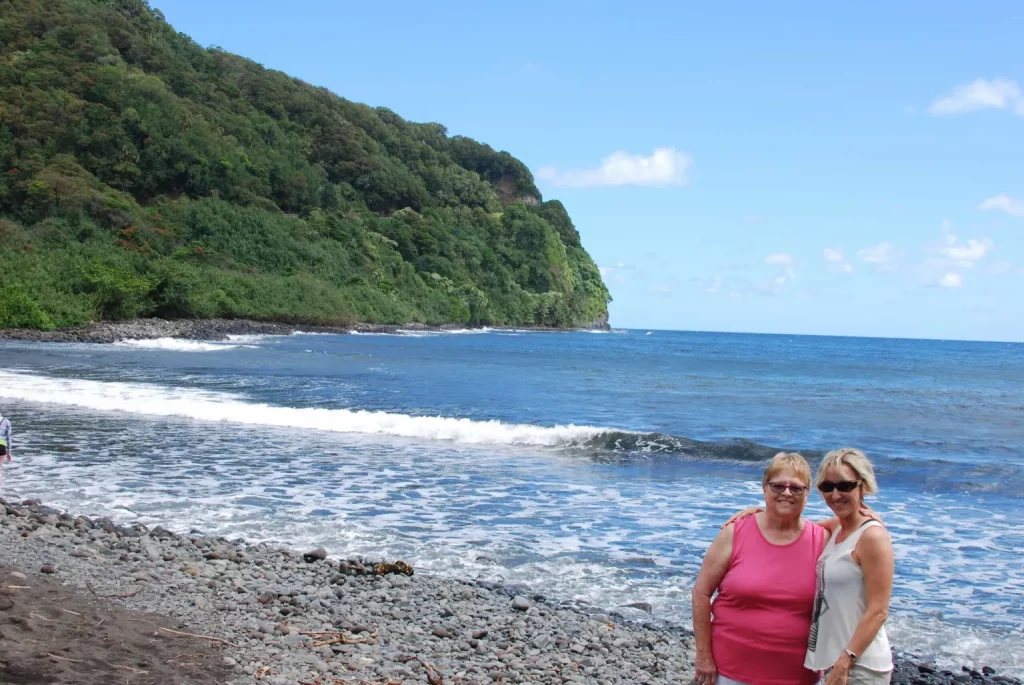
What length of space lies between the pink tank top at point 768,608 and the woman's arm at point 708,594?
33 millimetres

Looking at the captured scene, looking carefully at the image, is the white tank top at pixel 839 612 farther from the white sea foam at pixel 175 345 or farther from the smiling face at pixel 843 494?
the white sea foam at pixel 175 345

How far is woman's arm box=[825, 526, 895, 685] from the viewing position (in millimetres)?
Result: 3117

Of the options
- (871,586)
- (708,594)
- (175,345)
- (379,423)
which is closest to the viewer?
(871,586)

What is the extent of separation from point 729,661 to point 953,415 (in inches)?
1056

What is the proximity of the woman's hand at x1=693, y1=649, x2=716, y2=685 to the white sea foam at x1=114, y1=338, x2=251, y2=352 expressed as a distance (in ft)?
133

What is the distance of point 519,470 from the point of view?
554 inches

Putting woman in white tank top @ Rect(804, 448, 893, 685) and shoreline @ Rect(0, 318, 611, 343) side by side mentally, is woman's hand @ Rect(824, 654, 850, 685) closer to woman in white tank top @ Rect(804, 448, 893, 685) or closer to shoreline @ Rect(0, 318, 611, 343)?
woman in white tank top @ Rect(804, 448, 893, 685)

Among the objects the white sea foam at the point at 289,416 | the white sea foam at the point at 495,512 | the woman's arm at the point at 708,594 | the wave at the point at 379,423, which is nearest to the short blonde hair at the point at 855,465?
the woman's arm at the point at 708,594

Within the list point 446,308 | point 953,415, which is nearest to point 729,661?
point 953,415

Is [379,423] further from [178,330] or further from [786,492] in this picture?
[178,330]

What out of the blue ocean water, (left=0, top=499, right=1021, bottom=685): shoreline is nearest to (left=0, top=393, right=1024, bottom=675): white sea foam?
the blue ocean water

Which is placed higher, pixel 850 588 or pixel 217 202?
pixel 217 202

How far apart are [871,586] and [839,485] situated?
14.0 inches

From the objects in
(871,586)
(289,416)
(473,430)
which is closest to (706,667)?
(871,586)
